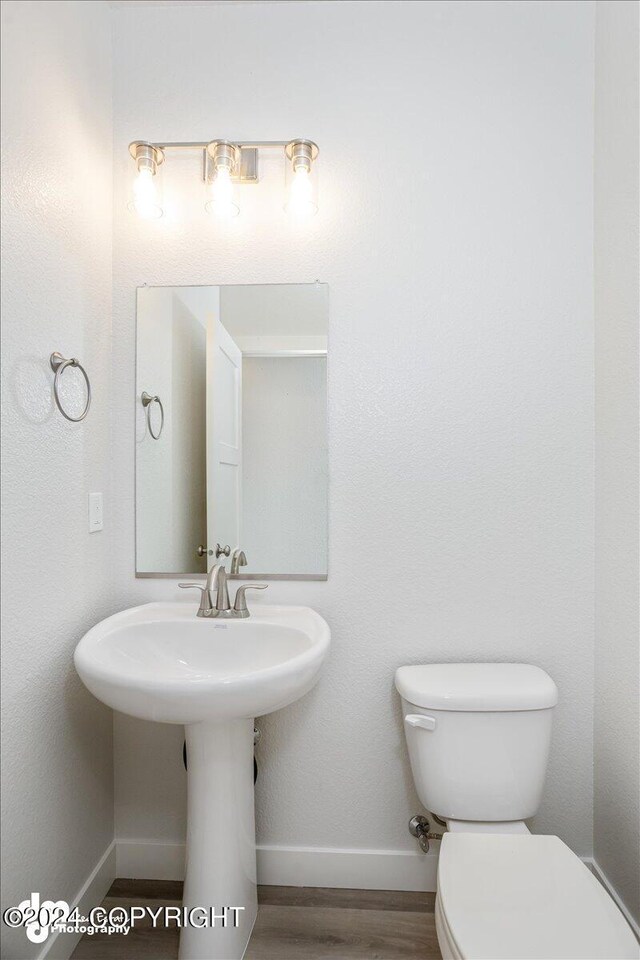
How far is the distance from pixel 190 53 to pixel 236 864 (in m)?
2.20

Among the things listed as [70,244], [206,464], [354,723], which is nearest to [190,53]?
[70,244]

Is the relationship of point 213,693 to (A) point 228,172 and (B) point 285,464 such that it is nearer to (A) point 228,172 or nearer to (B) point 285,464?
(B) point 285,464

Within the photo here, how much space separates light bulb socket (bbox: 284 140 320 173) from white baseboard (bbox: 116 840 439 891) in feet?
6.33

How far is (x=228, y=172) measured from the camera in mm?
1513

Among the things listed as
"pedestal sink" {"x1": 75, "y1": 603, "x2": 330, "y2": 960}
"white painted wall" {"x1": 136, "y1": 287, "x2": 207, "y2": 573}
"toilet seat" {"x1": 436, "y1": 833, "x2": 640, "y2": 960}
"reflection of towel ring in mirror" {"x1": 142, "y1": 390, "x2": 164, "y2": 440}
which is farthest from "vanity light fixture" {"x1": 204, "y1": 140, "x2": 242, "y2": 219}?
"toilet seat" {"x1": 436, "y1": 833, "x2": 640, "y2": 960}

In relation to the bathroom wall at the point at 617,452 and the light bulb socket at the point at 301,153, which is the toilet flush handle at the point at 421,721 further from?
the light bulb socket at the point at 301,153

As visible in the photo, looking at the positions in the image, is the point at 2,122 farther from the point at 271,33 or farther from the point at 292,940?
the point at 292,940

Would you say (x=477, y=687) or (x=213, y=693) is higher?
(x=213, y=693)

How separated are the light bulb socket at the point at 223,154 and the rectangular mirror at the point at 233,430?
31cm

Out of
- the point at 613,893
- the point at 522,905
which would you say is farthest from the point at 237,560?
the point at 613,893

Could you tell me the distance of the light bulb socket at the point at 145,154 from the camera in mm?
1527

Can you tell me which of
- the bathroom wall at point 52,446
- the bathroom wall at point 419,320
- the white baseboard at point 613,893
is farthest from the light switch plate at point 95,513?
the white baseboard at point 613,893

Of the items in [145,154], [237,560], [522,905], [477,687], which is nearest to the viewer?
[522,905]

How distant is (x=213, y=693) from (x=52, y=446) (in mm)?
696
